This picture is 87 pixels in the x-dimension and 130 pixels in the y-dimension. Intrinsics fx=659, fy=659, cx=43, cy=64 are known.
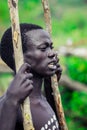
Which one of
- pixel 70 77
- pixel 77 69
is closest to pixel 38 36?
pixel 70 77

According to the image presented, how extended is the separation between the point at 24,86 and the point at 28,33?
24.0 inches

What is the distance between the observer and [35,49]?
15.1ft

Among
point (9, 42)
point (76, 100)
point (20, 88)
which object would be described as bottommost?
point (76, 100)

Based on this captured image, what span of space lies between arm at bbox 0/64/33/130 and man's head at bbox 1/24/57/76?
0.40 metres

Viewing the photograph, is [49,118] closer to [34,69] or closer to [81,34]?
[34,69]

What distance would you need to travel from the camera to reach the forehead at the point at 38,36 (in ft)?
15.1

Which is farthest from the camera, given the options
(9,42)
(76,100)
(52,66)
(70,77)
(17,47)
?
(70,77)

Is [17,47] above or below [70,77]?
above

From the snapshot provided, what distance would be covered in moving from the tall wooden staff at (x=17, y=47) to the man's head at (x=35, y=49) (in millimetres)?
327

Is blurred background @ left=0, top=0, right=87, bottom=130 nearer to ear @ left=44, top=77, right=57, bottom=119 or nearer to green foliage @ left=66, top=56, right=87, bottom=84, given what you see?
green foliage @ left=66, top=56, right=87, bottom=84

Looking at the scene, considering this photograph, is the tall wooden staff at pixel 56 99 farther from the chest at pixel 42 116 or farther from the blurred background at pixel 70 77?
the blurred background at pixel 70 77

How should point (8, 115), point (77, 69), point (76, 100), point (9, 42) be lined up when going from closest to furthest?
point (8, 115) → point (9, 42) → point (76, 100) → point (77, 69)

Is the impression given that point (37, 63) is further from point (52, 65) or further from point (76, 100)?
point (76, 100)

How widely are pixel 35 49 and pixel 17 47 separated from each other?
34 centimetres
